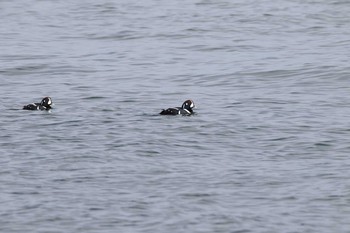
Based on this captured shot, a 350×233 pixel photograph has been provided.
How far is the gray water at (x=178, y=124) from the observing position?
49.9 ft

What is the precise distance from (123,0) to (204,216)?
27826 mm

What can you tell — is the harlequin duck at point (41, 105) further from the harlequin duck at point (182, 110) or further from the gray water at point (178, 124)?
the harlequin duck at point (182, 110)

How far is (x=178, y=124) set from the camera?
2078 centimetres

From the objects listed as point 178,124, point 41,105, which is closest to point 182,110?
point 178,124

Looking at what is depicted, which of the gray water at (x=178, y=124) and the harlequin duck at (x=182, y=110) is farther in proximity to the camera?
the harlequin duck at (x=182, y=110)

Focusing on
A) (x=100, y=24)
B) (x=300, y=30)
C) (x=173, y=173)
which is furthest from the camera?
(x=100, y=24)

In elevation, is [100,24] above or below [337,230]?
above

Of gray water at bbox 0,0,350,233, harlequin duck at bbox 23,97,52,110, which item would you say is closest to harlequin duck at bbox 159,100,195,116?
gray water at bbox 0,0,350,233

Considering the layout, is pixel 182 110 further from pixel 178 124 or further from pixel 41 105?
pixel 41 105

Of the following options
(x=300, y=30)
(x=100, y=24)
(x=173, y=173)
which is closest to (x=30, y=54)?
(x=100, y=24)

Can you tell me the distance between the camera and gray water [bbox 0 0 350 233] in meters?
15.2

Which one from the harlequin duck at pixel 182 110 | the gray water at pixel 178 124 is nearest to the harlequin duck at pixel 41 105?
the gray water at pixel 178 124

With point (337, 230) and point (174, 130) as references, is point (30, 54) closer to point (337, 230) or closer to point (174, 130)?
point (174, 130)

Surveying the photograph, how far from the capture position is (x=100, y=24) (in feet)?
120
